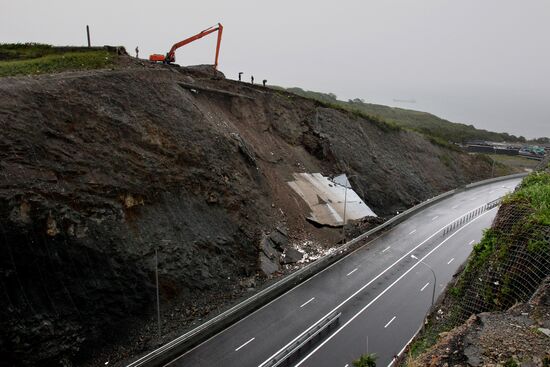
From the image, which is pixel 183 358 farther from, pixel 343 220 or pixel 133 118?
pixel 343 220

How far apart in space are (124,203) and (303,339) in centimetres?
1351

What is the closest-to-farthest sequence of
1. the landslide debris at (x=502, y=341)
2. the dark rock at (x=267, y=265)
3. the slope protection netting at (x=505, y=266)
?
the landslide debris at (x=502, y=341)
the slope protection netting at (x=505, y=266)
the dark rock at (x=267, y=265)

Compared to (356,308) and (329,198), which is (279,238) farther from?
(329,198)

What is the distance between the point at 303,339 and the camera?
22453 mm

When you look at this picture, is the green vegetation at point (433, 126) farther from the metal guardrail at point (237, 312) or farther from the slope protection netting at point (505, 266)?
the slope protection netting at point (505, 266)

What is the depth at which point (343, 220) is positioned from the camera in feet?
125

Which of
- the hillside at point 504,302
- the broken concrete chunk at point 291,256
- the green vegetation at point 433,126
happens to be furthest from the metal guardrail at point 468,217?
the green vegetation at point 433,126

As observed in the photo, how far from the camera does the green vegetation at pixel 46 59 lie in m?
30.7

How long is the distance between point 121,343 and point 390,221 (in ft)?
98.5

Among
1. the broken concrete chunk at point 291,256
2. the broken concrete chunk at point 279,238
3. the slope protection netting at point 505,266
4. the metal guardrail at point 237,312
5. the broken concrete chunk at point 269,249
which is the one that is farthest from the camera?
the broken concrete chunk at point 279,238

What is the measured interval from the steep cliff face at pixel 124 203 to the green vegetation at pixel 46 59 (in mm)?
3178

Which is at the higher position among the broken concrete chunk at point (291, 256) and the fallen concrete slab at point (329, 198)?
the fallen concrete slab at point (329, 198)

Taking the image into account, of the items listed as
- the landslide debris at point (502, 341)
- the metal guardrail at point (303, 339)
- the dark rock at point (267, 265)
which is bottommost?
the metal guardrail at point (303, 339)

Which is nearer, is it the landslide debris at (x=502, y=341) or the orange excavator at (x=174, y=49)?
the landslide debris at (x=502, y=341)
